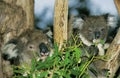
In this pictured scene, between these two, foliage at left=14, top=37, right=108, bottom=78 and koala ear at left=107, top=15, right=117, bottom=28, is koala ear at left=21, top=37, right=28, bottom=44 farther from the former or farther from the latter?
koala ear at left=107, top=15, right=117, bottom=28

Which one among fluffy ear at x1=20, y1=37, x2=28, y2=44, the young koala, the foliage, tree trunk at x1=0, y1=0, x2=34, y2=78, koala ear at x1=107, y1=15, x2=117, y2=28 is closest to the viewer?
the foliage

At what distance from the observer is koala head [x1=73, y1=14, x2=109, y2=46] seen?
286 inches

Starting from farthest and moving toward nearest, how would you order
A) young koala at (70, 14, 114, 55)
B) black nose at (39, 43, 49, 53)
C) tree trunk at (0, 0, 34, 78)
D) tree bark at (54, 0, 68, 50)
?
young koala at (70, 14, 114, 55) < tree trunk at (0, 0, 34, 78) < tree bark at (54, 0, 68, 50) < black nose at (39, 43, 49, 53)

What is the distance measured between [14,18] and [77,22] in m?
1.10

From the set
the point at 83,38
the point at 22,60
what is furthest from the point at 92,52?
the point at 22,60

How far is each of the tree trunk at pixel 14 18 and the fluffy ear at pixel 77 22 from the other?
2.15ft

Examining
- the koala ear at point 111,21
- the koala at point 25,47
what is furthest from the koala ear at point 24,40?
the koala ear at point 111,21

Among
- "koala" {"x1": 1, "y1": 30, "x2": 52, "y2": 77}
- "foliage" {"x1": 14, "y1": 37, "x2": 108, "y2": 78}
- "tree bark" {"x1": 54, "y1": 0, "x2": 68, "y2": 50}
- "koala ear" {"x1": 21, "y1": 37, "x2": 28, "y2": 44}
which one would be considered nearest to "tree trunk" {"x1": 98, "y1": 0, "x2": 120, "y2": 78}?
"foliage" {"x1": 14, "y1": 37, "x2": 108, "y2": 78}

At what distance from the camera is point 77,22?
24.0 ft

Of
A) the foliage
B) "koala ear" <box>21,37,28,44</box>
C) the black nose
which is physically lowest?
the foliage

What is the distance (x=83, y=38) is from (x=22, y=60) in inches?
53.8

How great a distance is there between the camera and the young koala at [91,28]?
7.23m

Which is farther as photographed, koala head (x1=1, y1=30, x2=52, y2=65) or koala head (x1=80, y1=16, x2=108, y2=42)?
koala head (x1=80, y1=16, x2=108, y2=42)

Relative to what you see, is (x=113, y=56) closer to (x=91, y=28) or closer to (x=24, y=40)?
(x=24, y=40)
